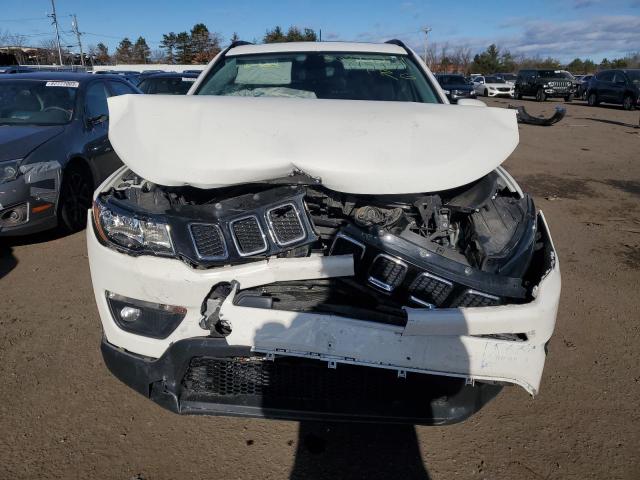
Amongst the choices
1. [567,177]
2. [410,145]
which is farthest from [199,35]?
[410,145]

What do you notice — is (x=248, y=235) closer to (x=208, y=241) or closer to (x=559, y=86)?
(x=208, y=241)

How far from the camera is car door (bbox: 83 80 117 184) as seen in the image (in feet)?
17.2

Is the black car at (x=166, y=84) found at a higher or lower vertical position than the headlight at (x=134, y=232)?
lower

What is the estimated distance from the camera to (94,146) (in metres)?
5.25

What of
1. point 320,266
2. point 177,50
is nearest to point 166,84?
point 320,266

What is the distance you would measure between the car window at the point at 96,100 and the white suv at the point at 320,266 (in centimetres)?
351

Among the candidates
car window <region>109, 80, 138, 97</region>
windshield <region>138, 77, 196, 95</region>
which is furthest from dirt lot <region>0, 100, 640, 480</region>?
windshield <region>138, 77, 196, 95</region>

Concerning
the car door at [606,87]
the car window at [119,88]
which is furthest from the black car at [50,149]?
the car door at [606,87]

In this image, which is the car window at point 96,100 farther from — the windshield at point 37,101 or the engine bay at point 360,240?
the engine bay at point 360,240

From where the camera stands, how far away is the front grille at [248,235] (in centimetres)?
201

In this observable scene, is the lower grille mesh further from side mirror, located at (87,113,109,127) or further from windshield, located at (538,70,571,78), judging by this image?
windshield, located at (538,70,571,78)

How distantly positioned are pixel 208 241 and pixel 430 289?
3.07ft

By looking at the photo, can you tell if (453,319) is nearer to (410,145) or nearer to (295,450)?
(410,145)

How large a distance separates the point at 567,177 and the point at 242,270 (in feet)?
27.0
